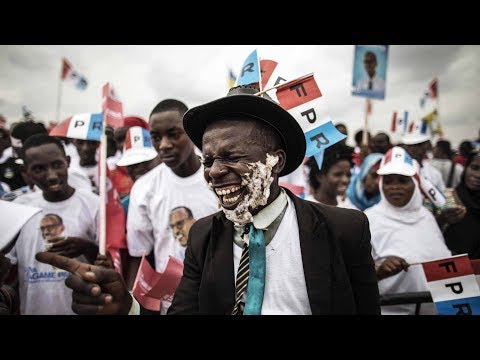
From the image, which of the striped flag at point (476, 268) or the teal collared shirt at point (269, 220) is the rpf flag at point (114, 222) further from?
the striped flag at point (476, 268)

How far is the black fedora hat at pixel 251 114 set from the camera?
1.62 meters

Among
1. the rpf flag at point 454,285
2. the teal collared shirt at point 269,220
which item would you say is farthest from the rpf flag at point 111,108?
the rpf flag at point 454,285

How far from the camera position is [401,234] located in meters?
3.13

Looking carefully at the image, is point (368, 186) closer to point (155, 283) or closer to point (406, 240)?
point (406, 240)

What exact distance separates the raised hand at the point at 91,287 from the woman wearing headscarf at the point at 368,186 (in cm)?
322

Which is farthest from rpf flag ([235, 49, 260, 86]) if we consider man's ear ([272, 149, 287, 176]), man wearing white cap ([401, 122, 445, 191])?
man wearing white cap ([401, 122, 445, 191])

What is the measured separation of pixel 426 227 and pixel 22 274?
354 cm

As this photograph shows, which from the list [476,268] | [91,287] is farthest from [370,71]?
[91,287]

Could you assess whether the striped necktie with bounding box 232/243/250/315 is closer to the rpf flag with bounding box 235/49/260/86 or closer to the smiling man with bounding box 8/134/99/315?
the rpf flag with bounding box 235/49/260/86

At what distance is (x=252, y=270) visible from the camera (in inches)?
64.3

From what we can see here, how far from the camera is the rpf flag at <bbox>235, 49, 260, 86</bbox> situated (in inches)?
79.9

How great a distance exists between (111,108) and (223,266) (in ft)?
6.34

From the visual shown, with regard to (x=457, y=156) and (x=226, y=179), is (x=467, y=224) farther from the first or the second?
(x=457, y=156)

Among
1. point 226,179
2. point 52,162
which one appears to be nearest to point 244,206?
point 226,179
